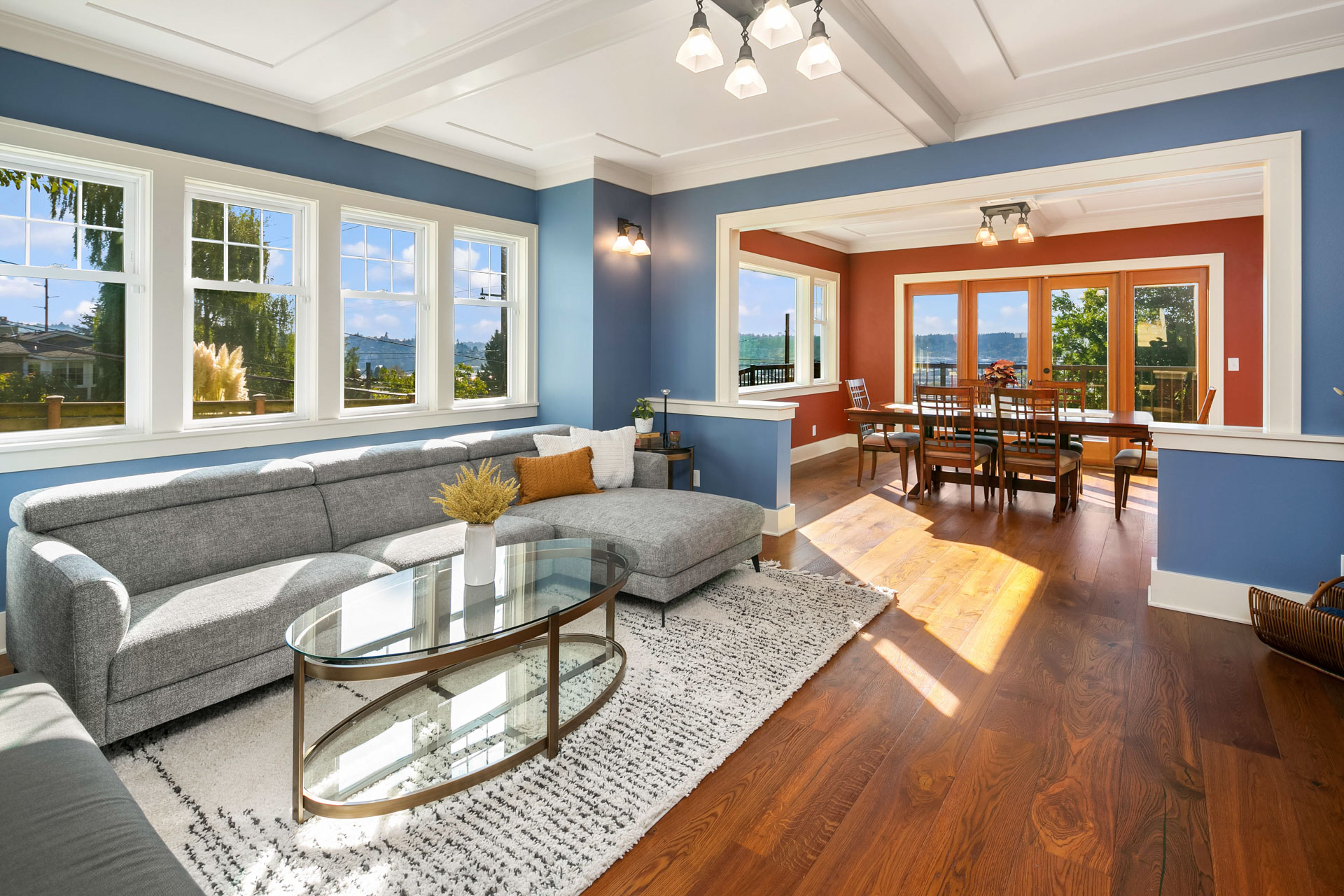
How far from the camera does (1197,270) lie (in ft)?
23.2

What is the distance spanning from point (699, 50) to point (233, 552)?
2.62 metres

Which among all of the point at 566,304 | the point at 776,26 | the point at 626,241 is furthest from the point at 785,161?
the point at 776,26

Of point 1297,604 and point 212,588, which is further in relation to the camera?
point 1297,604

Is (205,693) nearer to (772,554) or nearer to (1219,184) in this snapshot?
(772,554)

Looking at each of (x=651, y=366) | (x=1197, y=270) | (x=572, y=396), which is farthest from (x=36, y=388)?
(x=1197, y=270)

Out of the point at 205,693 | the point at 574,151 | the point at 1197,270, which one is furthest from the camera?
the point at 1197,270

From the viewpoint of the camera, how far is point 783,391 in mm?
7902

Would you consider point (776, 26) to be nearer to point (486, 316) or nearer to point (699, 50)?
point (699, 50)

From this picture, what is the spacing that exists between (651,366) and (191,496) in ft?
11.3

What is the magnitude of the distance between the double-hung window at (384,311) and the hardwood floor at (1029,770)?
3395 millimetres

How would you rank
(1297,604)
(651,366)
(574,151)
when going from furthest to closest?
(651,366) < (574,151) < (1297,604)

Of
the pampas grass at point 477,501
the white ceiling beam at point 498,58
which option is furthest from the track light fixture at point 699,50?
the pampas grass at point 477,501

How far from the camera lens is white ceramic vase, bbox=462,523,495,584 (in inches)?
95.6

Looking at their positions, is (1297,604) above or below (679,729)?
above
